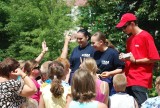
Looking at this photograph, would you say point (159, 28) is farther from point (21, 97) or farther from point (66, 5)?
A: point (21, 97)

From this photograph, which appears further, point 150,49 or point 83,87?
point 150,49

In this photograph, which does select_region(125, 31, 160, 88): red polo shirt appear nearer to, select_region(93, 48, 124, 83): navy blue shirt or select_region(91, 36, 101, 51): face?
select_region(93, 48, 124, 83): navy blue shirt

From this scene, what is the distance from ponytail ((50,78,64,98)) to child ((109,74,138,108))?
1.13 meters

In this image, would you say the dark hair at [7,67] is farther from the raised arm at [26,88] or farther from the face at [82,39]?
the face at [82,39]

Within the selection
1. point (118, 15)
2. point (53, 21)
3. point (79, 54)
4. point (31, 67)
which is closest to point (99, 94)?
point (79, 54)

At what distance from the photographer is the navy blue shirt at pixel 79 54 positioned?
25.0ft

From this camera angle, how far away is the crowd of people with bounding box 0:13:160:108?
4.97 meters

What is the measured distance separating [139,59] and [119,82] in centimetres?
54

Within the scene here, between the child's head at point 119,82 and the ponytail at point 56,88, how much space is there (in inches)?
43.6

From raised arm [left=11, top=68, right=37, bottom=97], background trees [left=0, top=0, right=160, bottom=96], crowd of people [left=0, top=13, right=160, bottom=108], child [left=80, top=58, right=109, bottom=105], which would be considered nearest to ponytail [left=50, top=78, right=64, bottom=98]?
crowd of people [left=0, top=13, right=160, bottom=108]

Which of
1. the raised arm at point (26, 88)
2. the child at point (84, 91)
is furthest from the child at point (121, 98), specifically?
the child at point (84, 91)

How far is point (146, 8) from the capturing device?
18.0 meters

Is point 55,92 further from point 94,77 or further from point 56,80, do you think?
point 94,77

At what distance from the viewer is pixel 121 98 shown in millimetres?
6777
